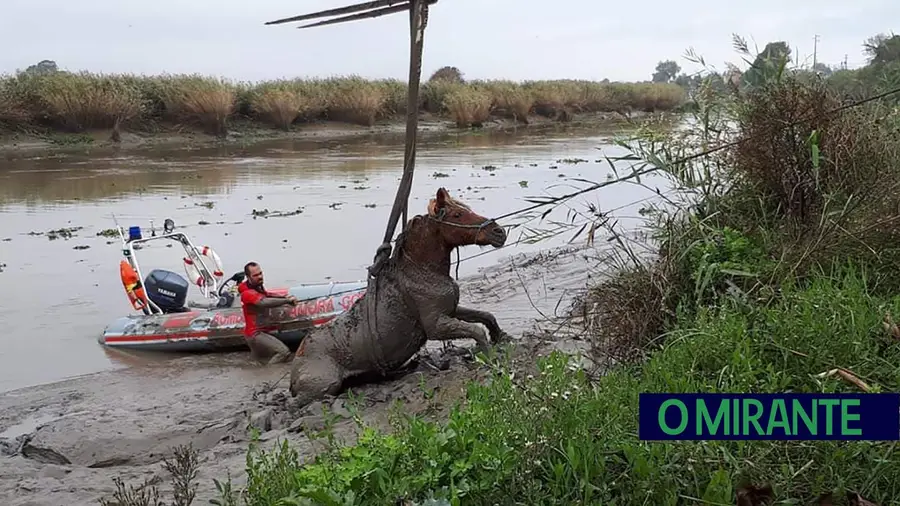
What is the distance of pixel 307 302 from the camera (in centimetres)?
820

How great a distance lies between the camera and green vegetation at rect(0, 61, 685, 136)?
1085 inches

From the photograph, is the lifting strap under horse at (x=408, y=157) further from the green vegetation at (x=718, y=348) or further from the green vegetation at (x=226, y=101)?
the green vegetation at (x=226, y=101)

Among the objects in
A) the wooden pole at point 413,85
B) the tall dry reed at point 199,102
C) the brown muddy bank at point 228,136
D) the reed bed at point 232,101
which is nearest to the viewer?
the wooden pole at point 413,85

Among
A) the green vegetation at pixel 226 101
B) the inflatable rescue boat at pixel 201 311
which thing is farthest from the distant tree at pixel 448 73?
the inflatable rescue boat at pixel 201 311

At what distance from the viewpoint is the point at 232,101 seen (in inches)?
1242

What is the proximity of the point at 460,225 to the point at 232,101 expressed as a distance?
1076 inches

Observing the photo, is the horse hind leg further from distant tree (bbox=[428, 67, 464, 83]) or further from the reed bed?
distant tree (bbox=[428, 67, 464, 83])

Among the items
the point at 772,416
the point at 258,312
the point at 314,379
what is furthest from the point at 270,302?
the point at 772,416

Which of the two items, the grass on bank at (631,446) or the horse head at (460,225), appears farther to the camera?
the horse head at (460,225)

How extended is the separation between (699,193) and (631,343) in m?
1.68

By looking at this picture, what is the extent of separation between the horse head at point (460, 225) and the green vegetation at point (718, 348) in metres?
0.97

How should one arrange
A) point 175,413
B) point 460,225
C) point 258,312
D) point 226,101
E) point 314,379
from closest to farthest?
point 460,225, point 314,379, point 175,413, point 258,312, point 226,101

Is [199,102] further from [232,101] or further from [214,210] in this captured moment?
[214,210]

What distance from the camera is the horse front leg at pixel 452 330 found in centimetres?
605
